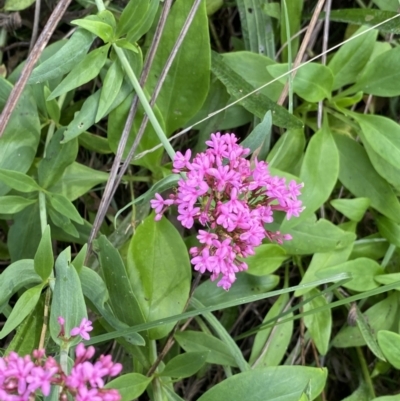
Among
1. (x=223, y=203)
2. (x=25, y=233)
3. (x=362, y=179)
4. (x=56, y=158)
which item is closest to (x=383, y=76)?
(x=362, y=179)

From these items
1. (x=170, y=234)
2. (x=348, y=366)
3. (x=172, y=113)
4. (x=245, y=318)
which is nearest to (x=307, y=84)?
(x=172, y=113)

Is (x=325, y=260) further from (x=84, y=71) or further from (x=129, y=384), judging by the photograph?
(x=84, y=71)

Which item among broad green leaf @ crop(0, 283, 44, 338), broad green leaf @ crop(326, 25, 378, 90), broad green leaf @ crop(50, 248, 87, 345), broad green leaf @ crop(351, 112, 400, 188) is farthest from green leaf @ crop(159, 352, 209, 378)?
broad green leaf @ crop(326, 25, 378, 90)

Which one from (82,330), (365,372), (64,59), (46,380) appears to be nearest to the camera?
(46,380)

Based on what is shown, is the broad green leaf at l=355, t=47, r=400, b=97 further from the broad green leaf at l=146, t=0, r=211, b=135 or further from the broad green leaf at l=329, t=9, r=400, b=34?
the broad green leaf at l=146, t=0, r=211, b=135

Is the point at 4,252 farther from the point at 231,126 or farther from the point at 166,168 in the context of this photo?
the point at 231,126

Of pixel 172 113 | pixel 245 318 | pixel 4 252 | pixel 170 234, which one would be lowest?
pixel 245 318

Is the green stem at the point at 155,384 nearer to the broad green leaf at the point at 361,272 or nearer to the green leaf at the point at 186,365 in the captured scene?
the green leaf at the point at 186,365
